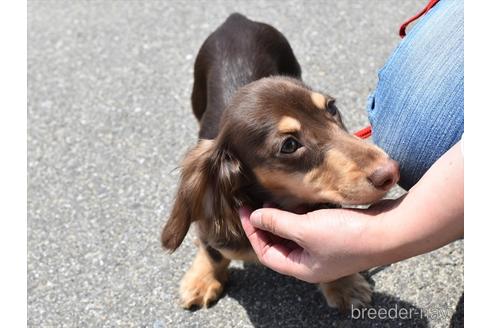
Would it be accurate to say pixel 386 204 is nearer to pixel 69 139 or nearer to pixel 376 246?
pixel 376 246

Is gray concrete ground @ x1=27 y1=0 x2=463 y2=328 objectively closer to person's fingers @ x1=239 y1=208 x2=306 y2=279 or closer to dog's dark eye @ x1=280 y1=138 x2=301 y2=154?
person's fingers @ x1=239 y1=208 x2=306 y2=279

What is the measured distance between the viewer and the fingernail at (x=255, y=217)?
6.66ft

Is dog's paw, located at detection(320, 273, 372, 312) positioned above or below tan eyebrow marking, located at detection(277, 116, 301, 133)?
below

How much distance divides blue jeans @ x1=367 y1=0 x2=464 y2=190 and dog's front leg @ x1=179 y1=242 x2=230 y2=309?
832 millimetres

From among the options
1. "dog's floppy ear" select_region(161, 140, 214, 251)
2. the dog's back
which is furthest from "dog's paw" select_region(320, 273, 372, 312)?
the dog's back

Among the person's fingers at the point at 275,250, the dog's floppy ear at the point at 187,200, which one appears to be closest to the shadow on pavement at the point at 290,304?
the person's fingers at the point at 275,250

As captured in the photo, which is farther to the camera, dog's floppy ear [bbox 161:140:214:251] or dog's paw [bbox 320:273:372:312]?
dog's paw [bbox 320:273:372:312]

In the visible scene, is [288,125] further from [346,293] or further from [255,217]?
[346,293]

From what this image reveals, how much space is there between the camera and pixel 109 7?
453 centimetres

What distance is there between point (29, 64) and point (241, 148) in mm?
2589

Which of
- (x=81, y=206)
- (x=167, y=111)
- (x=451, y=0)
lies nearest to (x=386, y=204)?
(x=451, y=0)

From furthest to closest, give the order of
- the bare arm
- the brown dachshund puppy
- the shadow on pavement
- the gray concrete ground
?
the gray concrete ground
the shadow on pavement
the brown dachshund puppy
the bare arm

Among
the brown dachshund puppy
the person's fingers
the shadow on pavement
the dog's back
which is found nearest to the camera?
the brown dachshund puppy

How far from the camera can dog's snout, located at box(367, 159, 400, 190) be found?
178 centimetres
